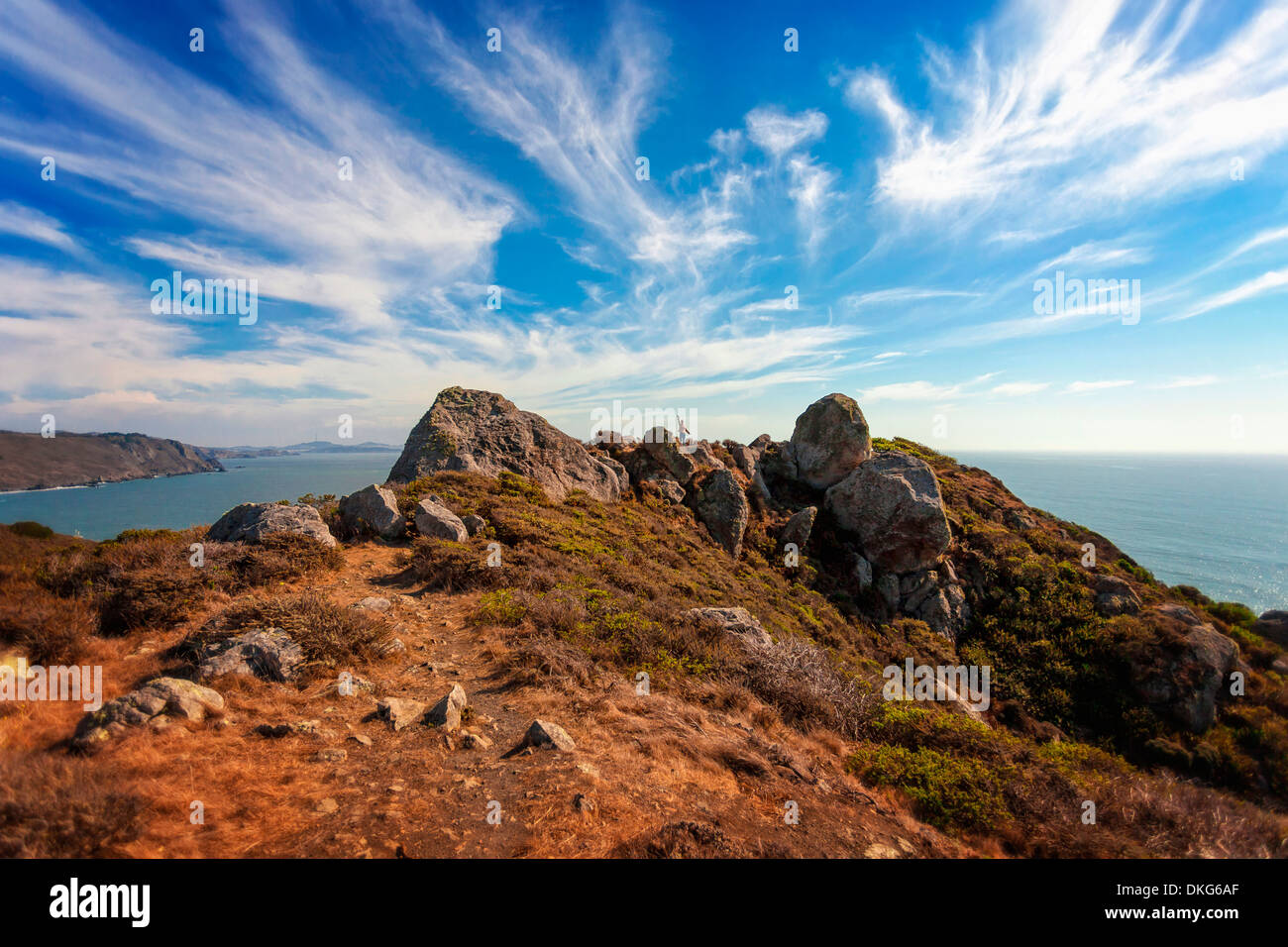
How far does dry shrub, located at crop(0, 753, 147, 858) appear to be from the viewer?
2957mm

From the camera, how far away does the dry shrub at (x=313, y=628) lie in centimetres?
652

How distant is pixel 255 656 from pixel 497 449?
48.1 ft

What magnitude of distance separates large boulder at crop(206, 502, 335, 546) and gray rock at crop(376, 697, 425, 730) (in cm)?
611

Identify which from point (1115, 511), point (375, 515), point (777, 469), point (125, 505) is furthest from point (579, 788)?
point (1115, 511)

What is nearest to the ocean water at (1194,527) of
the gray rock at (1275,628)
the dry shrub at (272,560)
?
the gray rock at (1275,628)

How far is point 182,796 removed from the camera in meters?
3.82

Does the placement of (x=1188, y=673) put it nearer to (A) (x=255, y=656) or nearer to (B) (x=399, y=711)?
(B) (x=399, y=711)

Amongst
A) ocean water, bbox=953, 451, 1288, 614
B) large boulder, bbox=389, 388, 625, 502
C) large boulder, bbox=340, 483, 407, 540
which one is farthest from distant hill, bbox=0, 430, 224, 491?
ocean water, bbox=953, 451, 1288, 614

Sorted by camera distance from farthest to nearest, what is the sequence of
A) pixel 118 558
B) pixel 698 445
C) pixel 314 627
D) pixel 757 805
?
1. pixel 698 445
2. pixel 118 558
3. pixel 314 627
4. pixel 757 805

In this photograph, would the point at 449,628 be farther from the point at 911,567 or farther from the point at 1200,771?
the point at 1200,771

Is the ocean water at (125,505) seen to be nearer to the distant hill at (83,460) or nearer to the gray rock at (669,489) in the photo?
the distant hill at (83,460)
